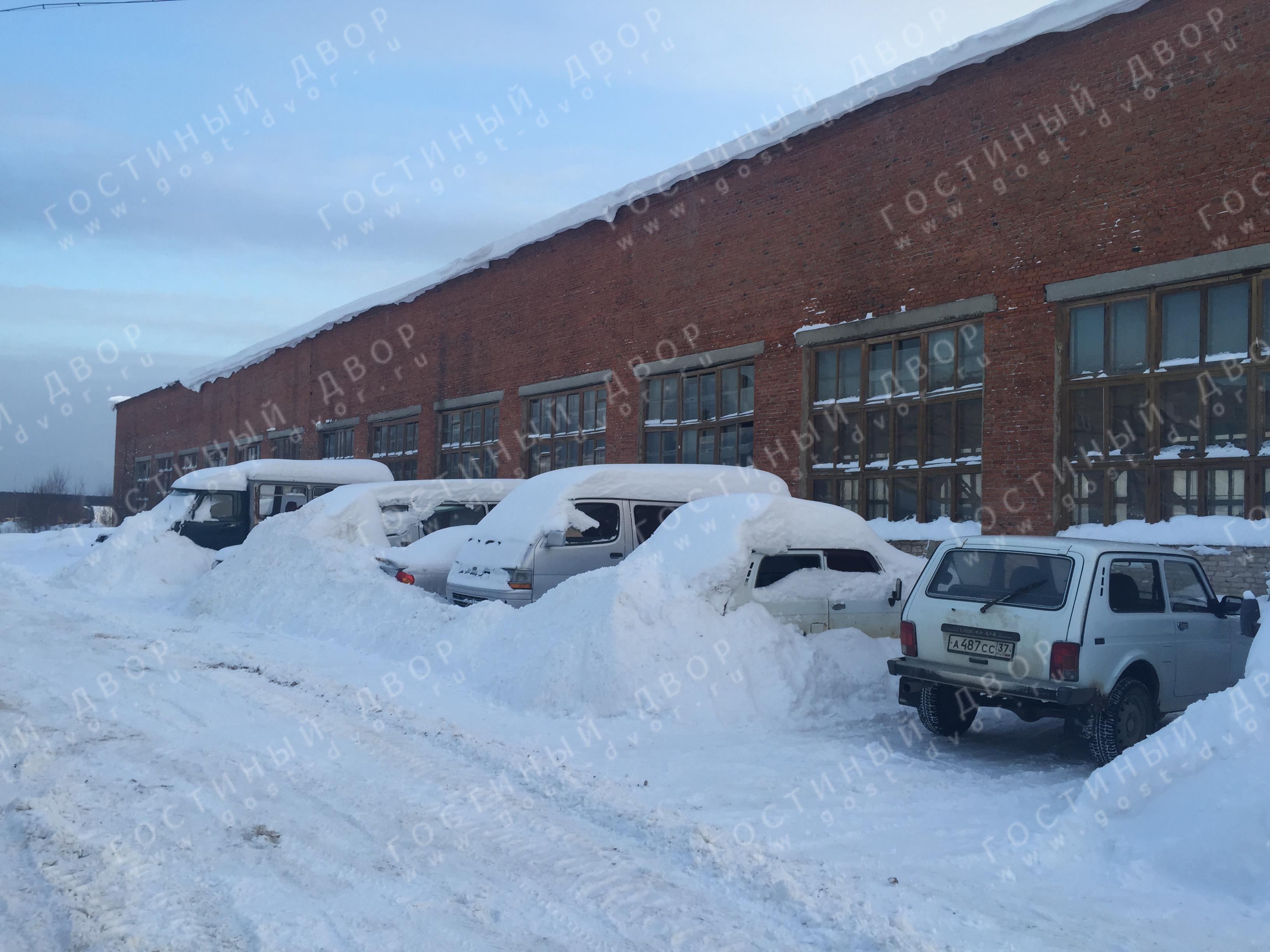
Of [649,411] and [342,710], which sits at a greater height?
[649,411]

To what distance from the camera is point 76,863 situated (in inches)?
170

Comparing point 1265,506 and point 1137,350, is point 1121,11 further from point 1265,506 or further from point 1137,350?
point 1265,506

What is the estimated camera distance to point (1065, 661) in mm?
6809

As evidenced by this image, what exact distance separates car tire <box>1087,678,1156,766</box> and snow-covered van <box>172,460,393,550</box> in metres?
14.5

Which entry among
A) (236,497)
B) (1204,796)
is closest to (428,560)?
(236,497)

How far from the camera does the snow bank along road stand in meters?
4.02

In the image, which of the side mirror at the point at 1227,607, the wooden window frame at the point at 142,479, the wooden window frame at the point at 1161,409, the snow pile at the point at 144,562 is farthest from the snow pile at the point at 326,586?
the wooden window frame at the point at 142,479

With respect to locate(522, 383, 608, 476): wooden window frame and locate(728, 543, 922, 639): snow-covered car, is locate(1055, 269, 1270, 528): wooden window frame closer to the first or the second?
locate(728, 543, 922, 639): snow-covered car

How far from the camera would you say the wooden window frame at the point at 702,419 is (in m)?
17.9

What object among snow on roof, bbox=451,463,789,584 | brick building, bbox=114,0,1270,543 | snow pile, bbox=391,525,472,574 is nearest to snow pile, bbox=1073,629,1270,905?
snow on roof, bbox=451,463,789,584

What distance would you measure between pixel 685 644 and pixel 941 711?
219 cm

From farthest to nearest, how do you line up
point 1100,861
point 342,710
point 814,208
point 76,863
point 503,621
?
point 814,208
point 503,621
point 342,710
point 1100,861
point 76,863

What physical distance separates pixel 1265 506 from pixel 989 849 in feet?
28.1

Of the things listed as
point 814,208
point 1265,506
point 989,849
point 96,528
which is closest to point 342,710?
point 989,849
